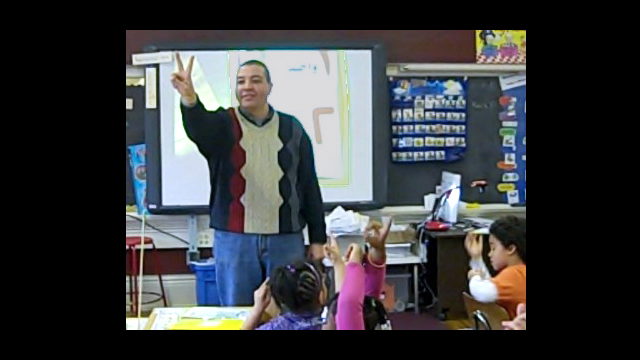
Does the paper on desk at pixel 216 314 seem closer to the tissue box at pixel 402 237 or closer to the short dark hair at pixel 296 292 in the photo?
the short dark hair at pixel 296 292

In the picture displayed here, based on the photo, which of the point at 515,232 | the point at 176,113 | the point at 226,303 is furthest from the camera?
the point at 176,113

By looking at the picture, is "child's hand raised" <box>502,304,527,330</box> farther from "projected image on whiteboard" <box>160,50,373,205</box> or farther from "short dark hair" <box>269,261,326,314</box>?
"projected image on whiteboard" <box>160,50,373,205</box>

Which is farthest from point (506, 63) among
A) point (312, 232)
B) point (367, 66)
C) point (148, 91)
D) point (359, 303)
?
point (359, 303)

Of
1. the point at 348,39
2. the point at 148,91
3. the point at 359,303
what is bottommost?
the point at 359,303

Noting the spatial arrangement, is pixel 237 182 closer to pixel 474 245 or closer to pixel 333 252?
pixel 333 252

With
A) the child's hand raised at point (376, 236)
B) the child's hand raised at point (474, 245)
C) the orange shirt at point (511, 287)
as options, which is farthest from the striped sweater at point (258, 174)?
the orange shirt at point (511, 287)

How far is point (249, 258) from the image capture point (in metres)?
2.64

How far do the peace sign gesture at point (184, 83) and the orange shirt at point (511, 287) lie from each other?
1.43 meters

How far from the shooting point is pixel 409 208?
369cm

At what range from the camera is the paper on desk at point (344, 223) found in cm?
325
